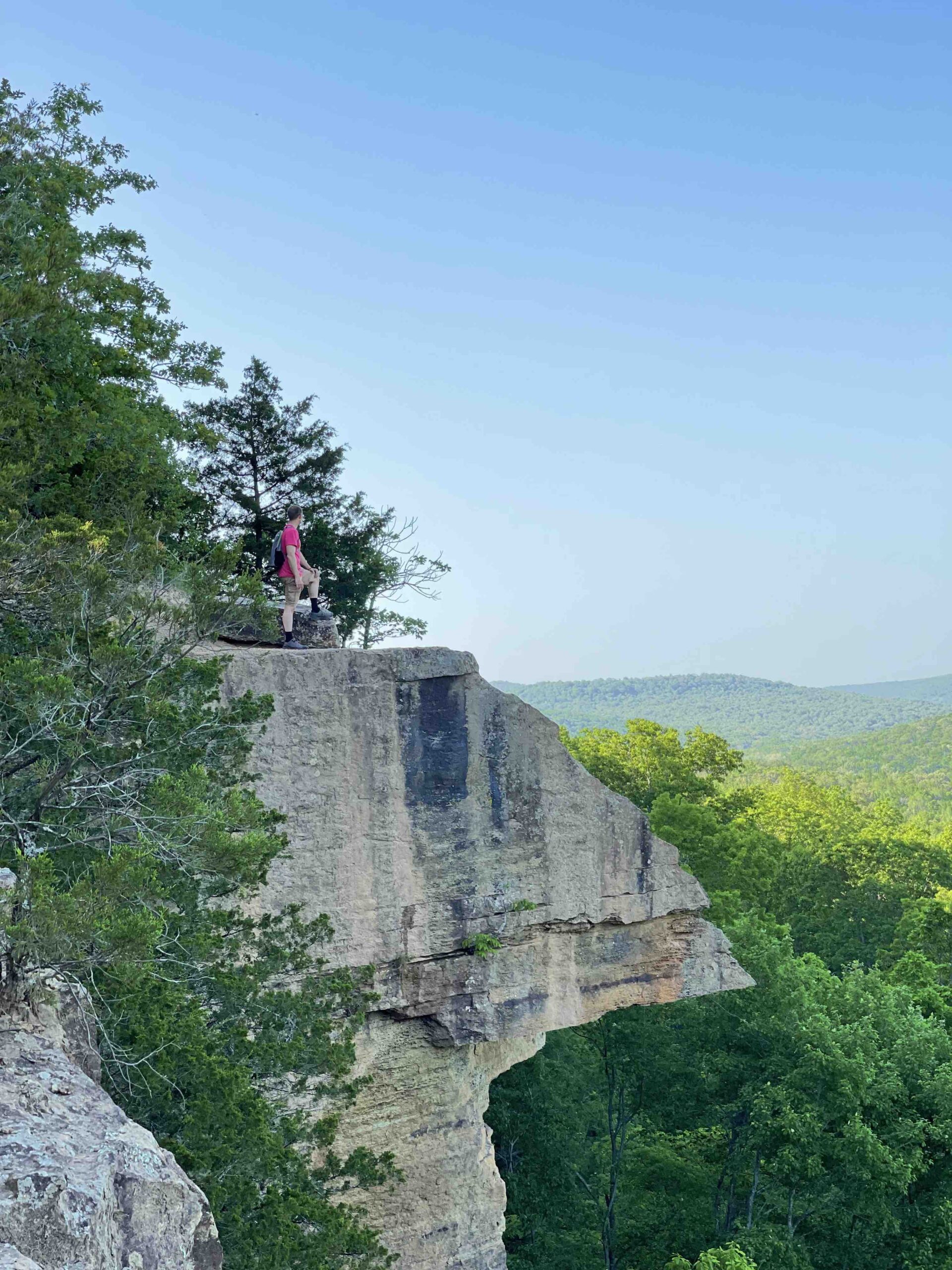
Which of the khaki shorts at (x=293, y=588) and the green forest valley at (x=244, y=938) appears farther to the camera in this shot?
the khaki shorts at (x=293, y=588)

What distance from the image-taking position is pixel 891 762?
12938 centimetres

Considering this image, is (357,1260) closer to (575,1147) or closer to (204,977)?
(204,977)

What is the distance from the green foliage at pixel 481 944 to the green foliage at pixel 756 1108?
5.19 m

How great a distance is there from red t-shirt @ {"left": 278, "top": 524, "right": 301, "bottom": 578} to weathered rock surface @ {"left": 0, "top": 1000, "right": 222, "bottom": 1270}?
7.01 m

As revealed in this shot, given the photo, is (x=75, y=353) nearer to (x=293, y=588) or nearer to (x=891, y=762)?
(x=293, y=588)

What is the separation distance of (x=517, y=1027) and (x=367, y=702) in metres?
4.73

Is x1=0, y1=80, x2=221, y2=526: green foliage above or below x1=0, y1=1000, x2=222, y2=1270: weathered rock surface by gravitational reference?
above

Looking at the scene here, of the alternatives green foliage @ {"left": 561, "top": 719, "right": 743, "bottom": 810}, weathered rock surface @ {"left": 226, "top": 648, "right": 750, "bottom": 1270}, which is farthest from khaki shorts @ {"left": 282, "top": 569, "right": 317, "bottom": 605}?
green foliage @ {"left": 561, "top": 719, "right": 743, "bottom": 810}

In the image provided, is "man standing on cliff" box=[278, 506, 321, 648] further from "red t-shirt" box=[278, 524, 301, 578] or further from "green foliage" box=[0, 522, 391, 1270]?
"green foliage" box=[0, 522, 391, 1270]

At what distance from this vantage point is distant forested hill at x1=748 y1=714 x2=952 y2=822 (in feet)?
316

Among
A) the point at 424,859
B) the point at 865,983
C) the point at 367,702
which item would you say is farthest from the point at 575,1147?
the point at 367,702

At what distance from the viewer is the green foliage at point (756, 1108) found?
56.9ft

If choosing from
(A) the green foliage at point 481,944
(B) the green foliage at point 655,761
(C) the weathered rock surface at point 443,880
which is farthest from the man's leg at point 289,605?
(B) the green foliage at point 655,761

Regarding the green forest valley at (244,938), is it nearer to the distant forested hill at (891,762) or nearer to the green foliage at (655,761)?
the green foliage at (655,761)
